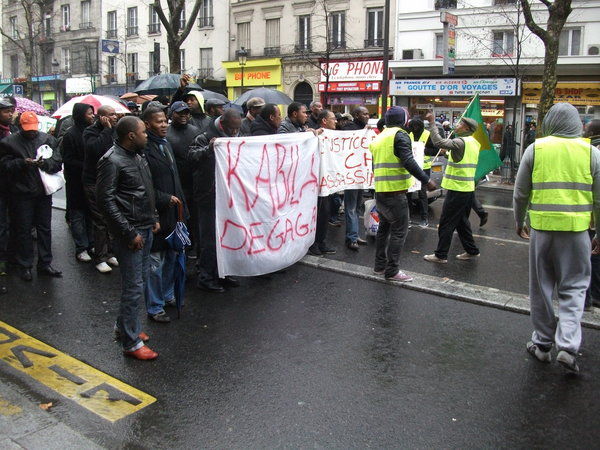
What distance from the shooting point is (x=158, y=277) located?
5031 mm

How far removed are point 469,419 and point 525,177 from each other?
186cm

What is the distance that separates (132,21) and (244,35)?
1047 cm

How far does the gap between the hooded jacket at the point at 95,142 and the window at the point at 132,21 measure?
37122 millimetres

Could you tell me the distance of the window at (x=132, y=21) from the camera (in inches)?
1577

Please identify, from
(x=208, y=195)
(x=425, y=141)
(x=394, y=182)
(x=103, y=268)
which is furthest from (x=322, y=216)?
(x=425, y=141)

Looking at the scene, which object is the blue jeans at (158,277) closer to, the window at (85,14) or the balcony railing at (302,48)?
the balcony railing at (302,48)

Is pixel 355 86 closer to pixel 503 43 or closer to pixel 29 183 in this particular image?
pixel 503 43

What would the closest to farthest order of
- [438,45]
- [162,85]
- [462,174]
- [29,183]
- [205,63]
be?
[29,183]
[462,174]
[162,85]
[438,45]
[205,63]

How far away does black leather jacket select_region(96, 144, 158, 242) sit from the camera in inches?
162

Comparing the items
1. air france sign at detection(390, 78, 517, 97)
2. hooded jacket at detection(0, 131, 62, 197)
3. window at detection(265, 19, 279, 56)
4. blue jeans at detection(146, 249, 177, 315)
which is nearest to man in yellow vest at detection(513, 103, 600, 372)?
blue jeans at detection(146, 249, 177, 315)

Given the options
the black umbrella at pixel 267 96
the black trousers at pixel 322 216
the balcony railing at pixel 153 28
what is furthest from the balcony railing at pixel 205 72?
the black trousers at pixel 322 216

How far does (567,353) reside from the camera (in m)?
4.04

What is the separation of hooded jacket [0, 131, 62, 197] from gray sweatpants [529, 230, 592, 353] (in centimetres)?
500

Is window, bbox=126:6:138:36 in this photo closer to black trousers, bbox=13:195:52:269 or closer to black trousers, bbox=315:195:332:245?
black trousers, bbox=13:195:52:269
